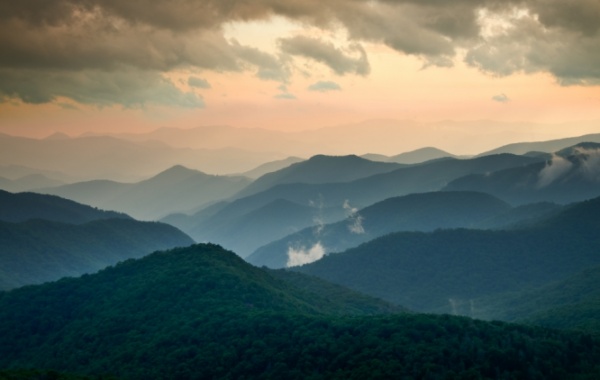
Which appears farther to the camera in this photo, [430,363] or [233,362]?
[233,362]

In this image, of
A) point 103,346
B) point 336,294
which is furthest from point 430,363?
point 336,294

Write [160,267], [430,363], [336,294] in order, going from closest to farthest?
[430,363], [160,267], [336,294]

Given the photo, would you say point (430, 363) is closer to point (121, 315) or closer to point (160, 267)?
point (121, 315)

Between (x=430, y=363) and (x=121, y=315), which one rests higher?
(x=121, y=315)

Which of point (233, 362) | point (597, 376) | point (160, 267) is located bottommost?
point (597, 376)

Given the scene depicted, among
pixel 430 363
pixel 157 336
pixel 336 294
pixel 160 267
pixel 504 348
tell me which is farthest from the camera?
pixel 336 294

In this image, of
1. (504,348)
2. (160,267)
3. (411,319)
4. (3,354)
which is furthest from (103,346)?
(504,348)
